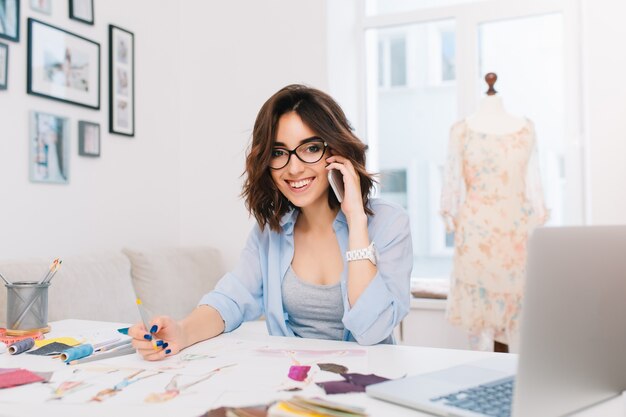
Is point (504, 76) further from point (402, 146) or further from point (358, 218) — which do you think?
point (358, 218)

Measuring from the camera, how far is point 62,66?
2.80 meters

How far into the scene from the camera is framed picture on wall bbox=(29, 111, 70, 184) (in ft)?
8.66

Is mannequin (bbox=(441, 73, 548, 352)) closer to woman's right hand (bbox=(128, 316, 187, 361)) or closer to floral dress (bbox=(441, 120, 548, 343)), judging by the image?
floral dress (bbox=(441, 120, 548, 343))

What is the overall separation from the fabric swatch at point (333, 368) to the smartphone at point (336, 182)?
0.55 meters

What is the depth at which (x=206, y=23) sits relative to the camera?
3.74m

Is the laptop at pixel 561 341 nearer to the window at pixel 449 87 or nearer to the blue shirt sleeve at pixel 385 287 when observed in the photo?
the blue shirt sleeve at pixel 385 287

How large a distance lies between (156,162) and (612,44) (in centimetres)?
254

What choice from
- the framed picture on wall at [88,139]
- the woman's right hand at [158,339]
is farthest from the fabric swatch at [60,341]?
the framed picture on wall at [88,139]

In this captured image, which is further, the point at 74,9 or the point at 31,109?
the point at 74,9

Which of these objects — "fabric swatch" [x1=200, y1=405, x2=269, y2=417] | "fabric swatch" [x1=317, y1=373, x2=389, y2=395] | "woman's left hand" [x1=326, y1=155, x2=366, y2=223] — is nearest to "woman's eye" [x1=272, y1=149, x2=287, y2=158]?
"woman's left hand" [x1=326, y1=155, x2=366, y2=223]

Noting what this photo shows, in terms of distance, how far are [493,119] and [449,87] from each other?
0.97 m

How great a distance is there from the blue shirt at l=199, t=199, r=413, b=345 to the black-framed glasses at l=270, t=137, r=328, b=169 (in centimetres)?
18

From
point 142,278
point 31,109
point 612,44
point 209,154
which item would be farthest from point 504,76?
point 31,109

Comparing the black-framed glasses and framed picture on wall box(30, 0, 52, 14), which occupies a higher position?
framed picture on wall box(30, 0, 52, 14)
